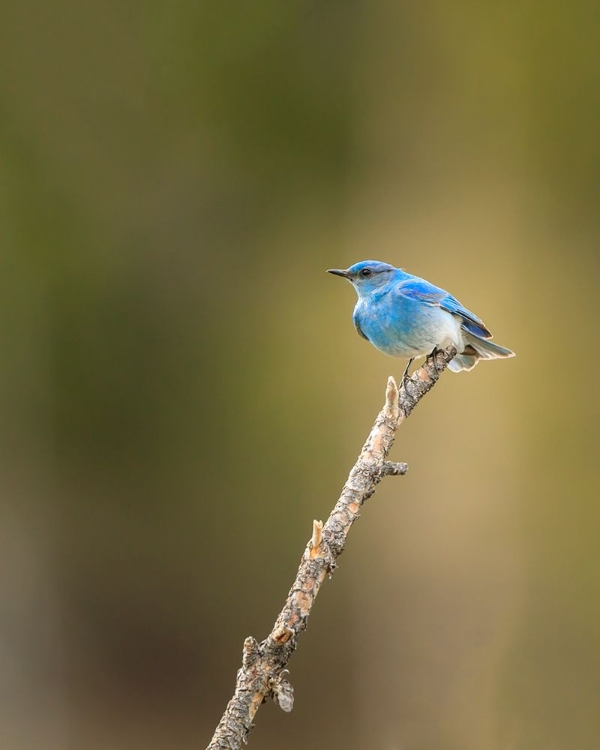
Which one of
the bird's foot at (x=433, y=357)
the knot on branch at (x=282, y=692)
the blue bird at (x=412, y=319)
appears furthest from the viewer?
the blue bird at (x=412, y=319)

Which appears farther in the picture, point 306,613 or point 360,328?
point 360,328

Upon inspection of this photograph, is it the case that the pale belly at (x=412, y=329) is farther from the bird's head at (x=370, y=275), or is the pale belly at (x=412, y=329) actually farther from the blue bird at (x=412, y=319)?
the bird's head at (x=370, y=275)

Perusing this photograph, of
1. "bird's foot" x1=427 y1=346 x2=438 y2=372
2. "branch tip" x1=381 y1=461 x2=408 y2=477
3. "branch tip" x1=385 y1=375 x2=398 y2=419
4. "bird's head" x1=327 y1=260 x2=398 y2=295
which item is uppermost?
"bird's head" x1=327 y1=260 x2=398 y2=295

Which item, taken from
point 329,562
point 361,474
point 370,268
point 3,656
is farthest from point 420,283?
point 3,656

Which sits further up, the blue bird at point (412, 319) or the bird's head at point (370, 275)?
the bird's head at point (370, 275)

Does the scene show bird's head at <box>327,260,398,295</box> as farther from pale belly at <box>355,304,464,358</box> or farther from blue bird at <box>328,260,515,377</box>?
pale belly at <box>355,304,464,358</box>

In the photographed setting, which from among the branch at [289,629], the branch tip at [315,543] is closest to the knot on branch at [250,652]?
the branch at [289,629]

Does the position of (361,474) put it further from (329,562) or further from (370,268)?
(370,268)

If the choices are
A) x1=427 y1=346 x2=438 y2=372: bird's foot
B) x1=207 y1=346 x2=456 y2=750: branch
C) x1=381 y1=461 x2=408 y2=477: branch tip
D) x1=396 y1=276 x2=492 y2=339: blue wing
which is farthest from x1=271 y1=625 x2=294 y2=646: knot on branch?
x1=396 y1=276 x2=492 y2=339: blue wing
